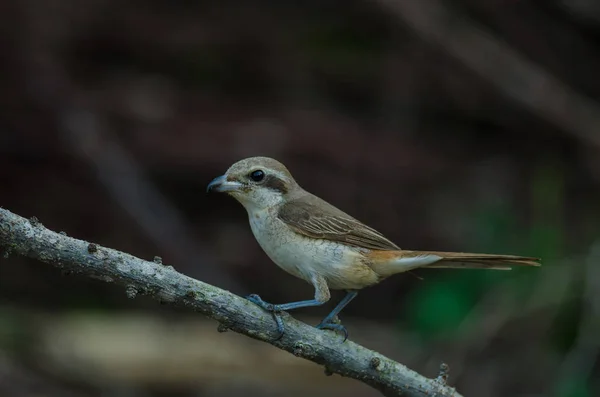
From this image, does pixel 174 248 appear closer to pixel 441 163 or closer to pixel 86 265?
pixel 441 163

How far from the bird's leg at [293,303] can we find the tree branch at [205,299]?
1.1 inches

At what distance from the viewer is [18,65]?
25.6 feet

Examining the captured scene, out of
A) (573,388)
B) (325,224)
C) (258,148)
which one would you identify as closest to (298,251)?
(325,224)

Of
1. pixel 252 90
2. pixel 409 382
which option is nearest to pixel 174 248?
pixel 252 90

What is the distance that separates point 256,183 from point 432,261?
0.91m

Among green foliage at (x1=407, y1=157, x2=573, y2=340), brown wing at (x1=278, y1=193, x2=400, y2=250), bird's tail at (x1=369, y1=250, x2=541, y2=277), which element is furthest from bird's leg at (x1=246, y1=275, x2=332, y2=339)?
green foliage at (x1=407, y1=157, x2=573, y2=340)

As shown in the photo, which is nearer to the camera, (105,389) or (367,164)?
(105,389)

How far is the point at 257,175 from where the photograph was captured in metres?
3.89

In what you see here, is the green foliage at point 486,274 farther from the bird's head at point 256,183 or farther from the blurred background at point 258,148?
the bird's head at point 256,183

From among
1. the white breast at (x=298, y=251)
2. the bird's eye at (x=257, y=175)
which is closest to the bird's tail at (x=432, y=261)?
the white breast at (x=298, y=251)

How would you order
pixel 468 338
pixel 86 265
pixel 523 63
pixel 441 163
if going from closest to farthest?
pixel 86 265 → pixel 468 338 → pixel 523 63 → pixel 441 163

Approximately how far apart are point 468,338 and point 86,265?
4.03 meters

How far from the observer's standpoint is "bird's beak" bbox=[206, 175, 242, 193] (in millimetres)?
3738

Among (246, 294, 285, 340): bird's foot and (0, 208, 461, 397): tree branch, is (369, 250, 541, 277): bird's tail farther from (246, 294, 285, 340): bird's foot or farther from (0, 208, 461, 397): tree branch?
(246, 294, 285, 340): bird's foot
